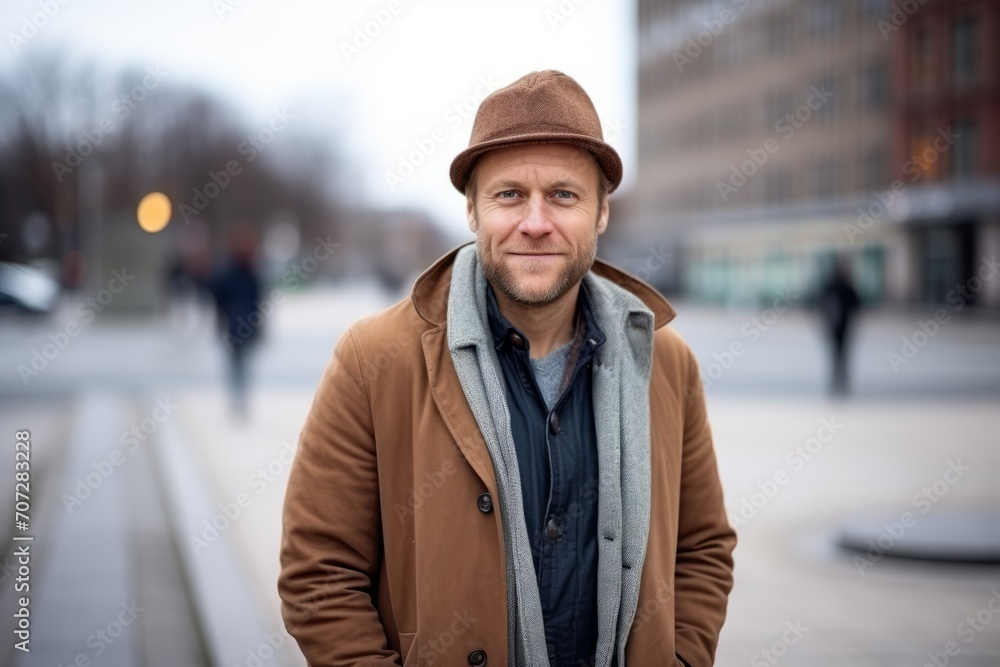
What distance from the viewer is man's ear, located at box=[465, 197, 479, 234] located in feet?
8.21

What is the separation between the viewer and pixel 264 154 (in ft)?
228

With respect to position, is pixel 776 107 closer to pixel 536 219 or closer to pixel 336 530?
pixel 536 219

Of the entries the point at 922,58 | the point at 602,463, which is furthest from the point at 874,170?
the point at 602,463

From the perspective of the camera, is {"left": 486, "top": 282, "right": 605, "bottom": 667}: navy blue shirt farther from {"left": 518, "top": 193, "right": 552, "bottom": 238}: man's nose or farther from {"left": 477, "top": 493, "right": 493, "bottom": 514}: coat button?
{"left": 518, "top": 193, "right": 552, "bottom": 238}: man's nose

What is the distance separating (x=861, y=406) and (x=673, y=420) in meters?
12.7

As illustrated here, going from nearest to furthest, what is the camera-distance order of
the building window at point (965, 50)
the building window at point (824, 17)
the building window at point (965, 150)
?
the building window at point (965, 50) < the building window at point (965, 150) < the building window at point (824, 17)

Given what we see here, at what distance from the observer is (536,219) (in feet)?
7.81

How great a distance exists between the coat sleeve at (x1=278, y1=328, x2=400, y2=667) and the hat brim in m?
0.46

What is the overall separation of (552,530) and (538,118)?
0.92m

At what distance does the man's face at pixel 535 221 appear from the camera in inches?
94.4

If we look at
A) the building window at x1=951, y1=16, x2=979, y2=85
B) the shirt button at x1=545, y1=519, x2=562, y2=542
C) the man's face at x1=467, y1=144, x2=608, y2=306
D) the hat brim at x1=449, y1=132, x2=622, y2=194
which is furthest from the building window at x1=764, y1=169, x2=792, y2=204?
the shirt button at x1=545, y1=519, x2=562, y2=542

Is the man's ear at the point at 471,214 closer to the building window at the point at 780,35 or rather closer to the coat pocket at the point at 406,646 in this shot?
A: the coat pocket at the point at 406,646

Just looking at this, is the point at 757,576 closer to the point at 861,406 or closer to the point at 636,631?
the point at 636,631

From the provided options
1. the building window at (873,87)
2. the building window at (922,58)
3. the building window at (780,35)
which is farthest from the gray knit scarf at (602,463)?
the building window at (780,35)
